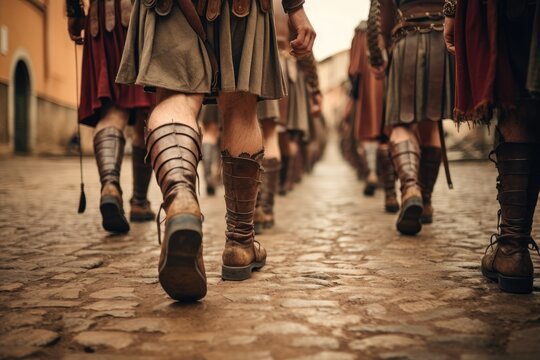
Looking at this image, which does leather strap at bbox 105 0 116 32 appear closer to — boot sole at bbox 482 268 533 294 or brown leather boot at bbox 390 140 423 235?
brown leather boot at bbox 390 140 423 235

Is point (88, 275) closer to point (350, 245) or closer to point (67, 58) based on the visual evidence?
point (350, 245)

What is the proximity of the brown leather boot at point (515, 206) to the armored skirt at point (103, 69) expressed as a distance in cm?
184

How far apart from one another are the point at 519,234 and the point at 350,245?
100 cm

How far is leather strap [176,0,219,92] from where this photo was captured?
1601 millimetres

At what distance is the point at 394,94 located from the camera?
299 centimetres

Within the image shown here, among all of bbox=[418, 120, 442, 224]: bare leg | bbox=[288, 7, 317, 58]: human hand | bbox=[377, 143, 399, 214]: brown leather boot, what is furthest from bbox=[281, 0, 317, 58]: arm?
bbox=[377, 143, 399, 214]: brown leather boot

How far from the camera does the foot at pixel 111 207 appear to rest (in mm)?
2631

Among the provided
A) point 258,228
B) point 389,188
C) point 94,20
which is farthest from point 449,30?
point 389,188

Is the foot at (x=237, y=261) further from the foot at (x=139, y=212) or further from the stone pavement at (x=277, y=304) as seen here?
the foot at (x=139, y=212)

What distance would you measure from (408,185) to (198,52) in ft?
5.07

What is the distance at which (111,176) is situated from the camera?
8.90ft

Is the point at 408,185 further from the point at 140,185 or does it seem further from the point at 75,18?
the point at 75,18

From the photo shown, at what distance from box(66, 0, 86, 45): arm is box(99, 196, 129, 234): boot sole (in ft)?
3.10

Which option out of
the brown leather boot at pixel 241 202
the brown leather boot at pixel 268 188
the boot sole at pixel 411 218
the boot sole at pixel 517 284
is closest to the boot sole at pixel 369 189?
the brown leather boot at pixel 268 188
